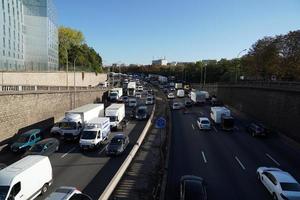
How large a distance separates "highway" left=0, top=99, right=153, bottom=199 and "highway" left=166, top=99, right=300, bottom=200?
4203 mm

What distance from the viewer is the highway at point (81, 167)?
69.5 feet

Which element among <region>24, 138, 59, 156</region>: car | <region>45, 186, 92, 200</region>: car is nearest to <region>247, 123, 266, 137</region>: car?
<region>24, 138, 59, 156</region>: car

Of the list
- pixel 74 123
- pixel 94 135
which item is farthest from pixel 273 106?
pixel 74 123

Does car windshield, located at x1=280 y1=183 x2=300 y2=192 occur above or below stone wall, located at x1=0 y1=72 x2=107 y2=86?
below

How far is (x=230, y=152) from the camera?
31016 mm

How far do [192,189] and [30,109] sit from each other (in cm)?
2355

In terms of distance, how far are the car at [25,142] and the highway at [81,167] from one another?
628 mm

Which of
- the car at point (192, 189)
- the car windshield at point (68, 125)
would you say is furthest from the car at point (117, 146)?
the car at point (192, 189)

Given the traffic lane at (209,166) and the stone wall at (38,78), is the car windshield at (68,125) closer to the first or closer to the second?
the traffic lane at (209,166)

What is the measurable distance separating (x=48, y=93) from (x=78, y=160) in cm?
1727

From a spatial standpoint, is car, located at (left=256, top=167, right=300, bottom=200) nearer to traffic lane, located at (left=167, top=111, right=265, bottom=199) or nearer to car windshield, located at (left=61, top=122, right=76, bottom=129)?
traffic lane, located at (left=167, top=111, right=265, bottom=199)

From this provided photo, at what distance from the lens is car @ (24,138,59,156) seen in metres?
26.5

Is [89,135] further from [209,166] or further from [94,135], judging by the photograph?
[209,166]

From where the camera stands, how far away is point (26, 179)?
58.6 feet
